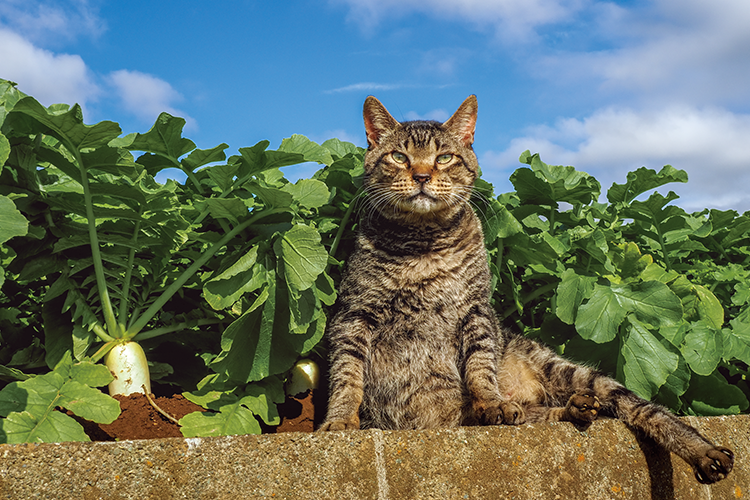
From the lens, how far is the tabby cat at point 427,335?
2.60m

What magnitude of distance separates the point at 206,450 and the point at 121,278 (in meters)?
1.01

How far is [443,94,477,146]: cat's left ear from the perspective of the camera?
321cm

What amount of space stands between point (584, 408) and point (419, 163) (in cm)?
147

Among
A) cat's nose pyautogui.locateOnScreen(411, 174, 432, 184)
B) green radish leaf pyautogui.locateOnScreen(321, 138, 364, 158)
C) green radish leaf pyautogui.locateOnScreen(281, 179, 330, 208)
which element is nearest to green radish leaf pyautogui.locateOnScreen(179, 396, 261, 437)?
green radish leaf pyautogui.locateOnScreen(281, 179, 330, 208)

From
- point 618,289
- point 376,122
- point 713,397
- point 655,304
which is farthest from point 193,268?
point 713,397

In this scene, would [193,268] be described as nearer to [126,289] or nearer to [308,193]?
[126,289]

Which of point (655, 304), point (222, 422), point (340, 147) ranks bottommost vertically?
point (222, 422)

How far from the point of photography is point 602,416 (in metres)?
2.58

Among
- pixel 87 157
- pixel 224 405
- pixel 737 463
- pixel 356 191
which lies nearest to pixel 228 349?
pixel 224 405

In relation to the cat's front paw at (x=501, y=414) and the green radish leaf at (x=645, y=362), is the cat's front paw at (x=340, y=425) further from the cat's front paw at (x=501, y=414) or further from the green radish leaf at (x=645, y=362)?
the green radish leaf at (x=645, y=362)

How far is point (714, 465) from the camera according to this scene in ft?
7.18

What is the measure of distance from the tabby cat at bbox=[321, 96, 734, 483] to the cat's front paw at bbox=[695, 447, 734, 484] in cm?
25

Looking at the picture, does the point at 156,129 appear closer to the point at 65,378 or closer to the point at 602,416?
the point at 65,378

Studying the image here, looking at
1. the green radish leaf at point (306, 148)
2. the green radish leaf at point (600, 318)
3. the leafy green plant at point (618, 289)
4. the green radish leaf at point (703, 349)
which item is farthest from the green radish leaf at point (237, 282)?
the green radish leaf at point (703, 349)
